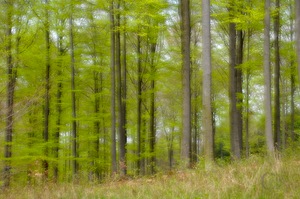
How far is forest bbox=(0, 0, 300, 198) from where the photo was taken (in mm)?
12758

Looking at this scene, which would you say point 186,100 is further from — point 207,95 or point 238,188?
point 238,188

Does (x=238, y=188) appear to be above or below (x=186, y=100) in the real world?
below

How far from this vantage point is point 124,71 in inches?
746

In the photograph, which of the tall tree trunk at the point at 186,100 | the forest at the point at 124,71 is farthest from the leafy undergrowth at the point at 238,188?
the tall tree trunk at the point at 186,100

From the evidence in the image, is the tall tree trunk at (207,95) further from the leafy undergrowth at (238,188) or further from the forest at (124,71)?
the leafy undergrowth at (238,188)

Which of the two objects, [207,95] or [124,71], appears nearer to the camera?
[207,95]

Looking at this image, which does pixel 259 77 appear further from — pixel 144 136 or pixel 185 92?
pixel 185 92

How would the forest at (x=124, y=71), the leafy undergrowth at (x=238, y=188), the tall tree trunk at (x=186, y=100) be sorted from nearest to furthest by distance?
the leafy undergrowth at (x=238, y=188)
the tall tree trunk at (x=186, y=100)
the forest at (x=124, y=71)

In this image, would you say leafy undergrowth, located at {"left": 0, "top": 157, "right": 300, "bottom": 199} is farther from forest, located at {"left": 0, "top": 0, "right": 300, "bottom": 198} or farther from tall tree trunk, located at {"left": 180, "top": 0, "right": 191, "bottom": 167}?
tall tree trunk, located at {"left": 180, "top": 0, "right": 191, "bottom": 167}

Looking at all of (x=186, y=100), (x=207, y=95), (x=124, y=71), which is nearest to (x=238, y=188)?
(x=207, y=95)

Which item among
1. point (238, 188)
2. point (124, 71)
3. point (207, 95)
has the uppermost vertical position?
point (124, 71)

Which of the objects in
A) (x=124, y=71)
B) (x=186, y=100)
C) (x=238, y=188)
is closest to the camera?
(x=238, y=188)

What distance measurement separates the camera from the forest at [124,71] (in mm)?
12758

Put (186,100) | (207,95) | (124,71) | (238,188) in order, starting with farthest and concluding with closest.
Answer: (124,71) → (186,100) → (207,95) → (238,188)
